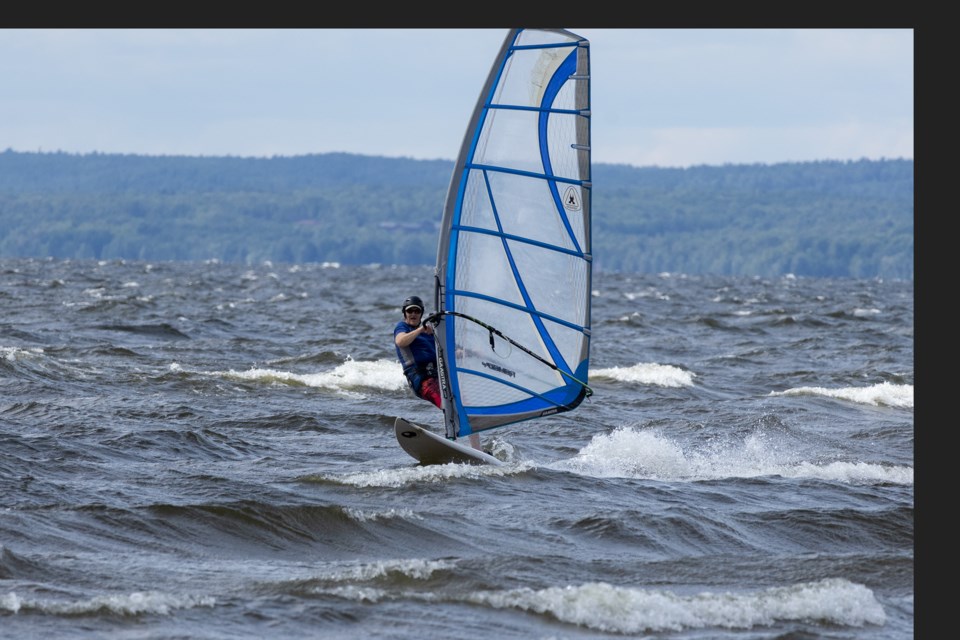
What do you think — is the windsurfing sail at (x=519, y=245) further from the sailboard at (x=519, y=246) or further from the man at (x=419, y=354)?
the man at (x=419, y=354)

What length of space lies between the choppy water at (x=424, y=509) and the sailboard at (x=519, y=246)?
2.42 ft

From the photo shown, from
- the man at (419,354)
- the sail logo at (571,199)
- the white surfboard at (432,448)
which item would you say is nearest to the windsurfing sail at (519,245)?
the sail logo at (571,199)

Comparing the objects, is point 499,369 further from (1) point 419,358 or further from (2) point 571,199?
(2) point 571,199

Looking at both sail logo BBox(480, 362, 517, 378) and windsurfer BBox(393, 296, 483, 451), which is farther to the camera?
sail logo BBox(480, 362, 517, 378)

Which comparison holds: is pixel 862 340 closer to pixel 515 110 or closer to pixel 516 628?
pixel 515 110

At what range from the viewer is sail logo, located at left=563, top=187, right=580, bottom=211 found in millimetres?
12531

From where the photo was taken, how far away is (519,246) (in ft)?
41.6

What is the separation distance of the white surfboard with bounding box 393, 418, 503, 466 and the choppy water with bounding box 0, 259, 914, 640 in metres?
0.20

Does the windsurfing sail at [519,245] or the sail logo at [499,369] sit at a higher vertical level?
the windsurfing sail at [519,245]

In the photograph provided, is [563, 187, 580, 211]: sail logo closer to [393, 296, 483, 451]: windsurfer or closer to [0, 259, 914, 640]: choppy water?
[393, 296, 483, 451]: windsurfer

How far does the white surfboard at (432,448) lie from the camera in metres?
12.8

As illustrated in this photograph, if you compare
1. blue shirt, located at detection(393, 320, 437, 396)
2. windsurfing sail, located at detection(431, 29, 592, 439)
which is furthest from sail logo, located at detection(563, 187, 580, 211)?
blue shirt, located at detection(393, 320, 437, 396)

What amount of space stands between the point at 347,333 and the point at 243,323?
127 inches

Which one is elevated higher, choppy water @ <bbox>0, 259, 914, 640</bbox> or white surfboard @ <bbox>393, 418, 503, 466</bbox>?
white surfboard @ <bbox>393, 418, 503, 466</bbox>
